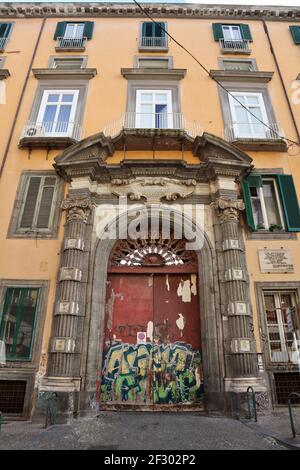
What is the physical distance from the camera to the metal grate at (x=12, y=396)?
24.6ft

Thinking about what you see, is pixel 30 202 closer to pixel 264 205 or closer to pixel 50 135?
pixel 50 135

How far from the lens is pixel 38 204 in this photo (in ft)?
31.8

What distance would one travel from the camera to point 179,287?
9.13m

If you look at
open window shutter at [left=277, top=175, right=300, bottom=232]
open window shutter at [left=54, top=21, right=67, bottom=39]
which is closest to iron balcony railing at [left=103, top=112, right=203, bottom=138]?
open window shutter at [left=277, top=175, right=300, bottom=232]

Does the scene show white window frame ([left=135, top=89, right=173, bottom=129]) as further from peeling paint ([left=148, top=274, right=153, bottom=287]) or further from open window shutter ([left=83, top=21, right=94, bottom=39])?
peeling paint ([left=148, top=274, right=153, bottom=287])

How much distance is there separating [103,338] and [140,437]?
334 cm

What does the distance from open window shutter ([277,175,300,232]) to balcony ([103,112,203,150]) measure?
329 cm

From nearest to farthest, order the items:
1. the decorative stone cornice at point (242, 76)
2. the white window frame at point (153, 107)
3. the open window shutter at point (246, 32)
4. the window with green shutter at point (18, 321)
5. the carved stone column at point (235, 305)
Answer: the carved stone column at point (235, 305), the window with green shutter at point (18, 321), the white window frame at point (153, 107), the decorative stone cornice at point (242, 76), the open window shutter at point (246, 32)

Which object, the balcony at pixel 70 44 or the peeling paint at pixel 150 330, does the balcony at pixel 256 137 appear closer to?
the peeling paint at pixel 150 330

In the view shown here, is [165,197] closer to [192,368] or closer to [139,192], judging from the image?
[139,192]

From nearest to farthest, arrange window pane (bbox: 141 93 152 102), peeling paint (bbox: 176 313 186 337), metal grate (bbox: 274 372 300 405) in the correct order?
metal grate (bbox: 274 372 300 405) → peeling paint (bbox: 176 313 186 337) → window pane (bbox: 141 93 152 102)

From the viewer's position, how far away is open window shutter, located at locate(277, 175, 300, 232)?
930 cm

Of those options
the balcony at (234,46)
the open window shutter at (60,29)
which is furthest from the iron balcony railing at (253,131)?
the open window shutter at (60,29)

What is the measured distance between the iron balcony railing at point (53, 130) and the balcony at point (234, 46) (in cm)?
760
